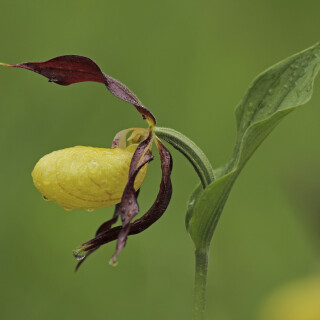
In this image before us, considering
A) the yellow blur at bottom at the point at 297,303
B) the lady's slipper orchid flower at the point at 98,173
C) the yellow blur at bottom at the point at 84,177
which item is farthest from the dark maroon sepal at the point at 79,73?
the yellow blur at bottom at the point at 297,303

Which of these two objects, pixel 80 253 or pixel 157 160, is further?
pixel 157 160

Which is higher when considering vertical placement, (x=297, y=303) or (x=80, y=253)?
→ (x=80, y=253)

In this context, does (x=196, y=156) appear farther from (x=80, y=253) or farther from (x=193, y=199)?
(x=80, y=253)

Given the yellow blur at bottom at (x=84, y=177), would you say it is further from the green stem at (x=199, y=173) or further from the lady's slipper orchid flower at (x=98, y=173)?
the green stem at (x=199, y=173)

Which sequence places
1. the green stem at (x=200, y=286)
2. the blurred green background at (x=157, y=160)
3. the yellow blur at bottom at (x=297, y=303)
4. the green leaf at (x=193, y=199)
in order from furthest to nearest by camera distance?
the blurred green background at (x=157, y=160) < the green leaf at (x=193, y=199) < the green stem at (x=200, y=286) < the yellow blur at bottom at (x=297, y=303)

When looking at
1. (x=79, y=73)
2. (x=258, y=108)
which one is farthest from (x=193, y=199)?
(x=79, y=73)

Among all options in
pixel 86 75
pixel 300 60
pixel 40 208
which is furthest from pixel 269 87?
pixel 40 208
